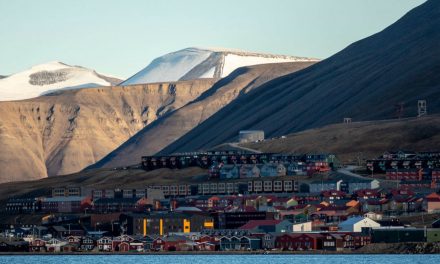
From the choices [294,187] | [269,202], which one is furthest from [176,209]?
[294,187]

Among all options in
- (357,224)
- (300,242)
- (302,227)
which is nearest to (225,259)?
(300,242)

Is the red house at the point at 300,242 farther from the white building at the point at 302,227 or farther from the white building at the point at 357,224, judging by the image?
the white building at the point at 302,227

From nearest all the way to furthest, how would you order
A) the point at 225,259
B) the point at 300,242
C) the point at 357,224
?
the point at 225,259
the point at 300,242
the point at 357,224

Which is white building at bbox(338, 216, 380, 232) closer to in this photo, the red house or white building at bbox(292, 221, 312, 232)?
white building at bbox(292, 221, 312, 232)

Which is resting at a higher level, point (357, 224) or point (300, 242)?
point (357, 224)

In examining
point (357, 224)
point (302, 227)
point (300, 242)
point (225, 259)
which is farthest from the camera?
point (302, 227)

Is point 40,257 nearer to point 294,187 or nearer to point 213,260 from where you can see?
point 213,260

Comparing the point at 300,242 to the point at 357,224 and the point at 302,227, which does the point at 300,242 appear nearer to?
the point at 357,224
